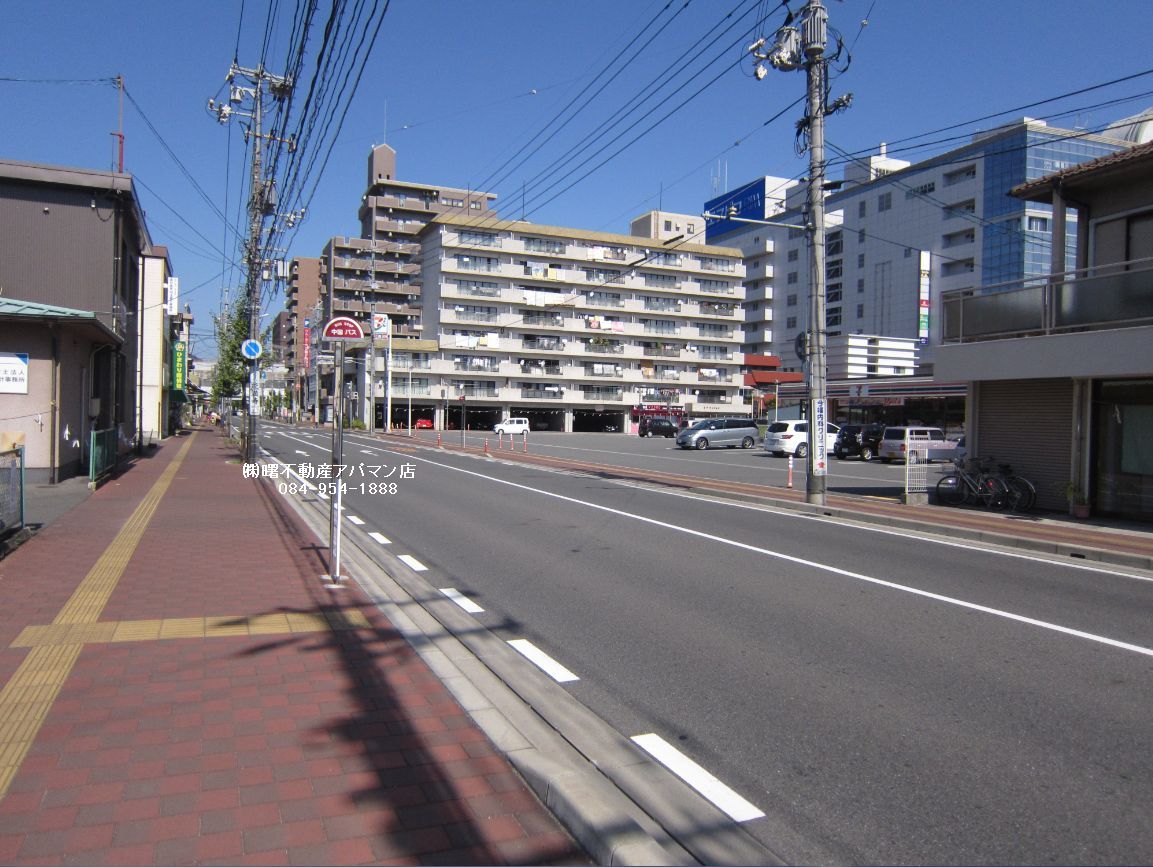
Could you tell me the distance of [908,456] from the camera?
16453 mm

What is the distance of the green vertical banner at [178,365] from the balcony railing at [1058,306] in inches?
1678

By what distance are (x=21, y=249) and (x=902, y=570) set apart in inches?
796

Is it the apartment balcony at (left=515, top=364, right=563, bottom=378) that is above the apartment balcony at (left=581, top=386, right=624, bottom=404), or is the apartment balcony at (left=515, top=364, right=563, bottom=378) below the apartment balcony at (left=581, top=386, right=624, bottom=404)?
above

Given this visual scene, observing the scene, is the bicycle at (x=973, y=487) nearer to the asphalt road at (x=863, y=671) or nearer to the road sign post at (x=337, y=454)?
the asphalt road at (x=863, y=671)

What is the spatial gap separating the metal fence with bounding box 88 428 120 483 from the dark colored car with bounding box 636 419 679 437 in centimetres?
4572

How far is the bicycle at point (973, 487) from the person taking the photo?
Answer: 15461 mm

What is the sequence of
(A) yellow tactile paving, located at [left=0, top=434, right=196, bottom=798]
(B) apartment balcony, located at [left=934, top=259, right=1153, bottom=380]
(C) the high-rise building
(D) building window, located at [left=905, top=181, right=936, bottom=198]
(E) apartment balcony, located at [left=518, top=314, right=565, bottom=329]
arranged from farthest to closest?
(E) apartment balcony, located at [left=518, top=314, right=565, bottom=329], (D) building window, located at [left=905, top=181, right=936, bottom=198], (C) the high-rise building, (B) apartment balcony, located at [left=934, top=259, right=1153, bottom=380], (A) yellow tactile paving, located at [left=0, top=434, right=196, bottom=798]

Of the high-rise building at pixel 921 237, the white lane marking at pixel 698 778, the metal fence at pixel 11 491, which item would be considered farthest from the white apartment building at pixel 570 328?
the white lane marking at pixel 698 778

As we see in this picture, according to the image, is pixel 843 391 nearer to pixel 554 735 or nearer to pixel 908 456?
pixel 908 456

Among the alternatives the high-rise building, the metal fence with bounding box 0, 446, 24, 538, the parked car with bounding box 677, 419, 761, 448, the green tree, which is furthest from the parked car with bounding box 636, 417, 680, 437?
the metal fence with bounding box 0, 446, 24, 538

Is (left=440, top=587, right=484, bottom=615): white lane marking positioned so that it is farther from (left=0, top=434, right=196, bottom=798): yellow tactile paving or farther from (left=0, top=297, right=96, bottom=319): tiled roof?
(left=0, top=297, right=96, bottom=319): tiled roof

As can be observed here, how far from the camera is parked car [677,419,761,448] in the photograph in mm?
41656

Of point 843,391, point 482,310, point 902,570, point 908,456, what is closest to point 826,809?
point 902,570

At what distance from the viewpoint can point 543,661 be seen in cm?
577
